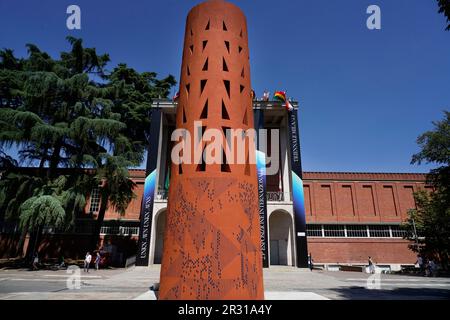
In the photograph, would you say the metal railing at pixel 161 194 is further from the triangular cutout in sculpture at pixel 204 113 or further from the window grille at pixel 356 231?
the window grille at pixel 356 231

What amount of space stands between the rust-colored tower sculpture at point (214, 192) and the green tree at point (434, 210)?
13.3 m

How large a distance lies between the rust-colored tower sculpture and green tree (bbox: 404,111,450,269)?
13318 millimetres

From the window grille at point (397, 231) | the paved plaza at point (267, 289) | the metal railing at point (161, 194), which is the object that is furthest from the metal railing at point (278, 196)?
the window grille at point (397, 231)

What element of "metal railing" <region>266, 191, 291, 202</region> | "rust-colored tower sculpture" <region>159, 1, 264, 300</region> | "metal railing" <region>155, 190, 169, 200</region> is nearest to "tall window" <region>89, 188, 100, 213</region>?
"metal railing" <region>155, 190, 169, 200</region>

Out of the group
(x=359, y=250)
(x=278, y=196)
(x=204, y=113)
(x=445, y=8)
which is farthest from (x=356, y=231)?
(x=204, y=113)

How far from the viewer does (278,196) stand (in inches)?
1029

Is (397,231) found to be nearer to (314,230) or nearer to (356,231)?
(356,231)

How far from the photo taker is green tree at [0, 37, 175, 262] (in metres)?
20.9

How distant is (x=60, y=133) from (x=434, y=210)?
103 ft

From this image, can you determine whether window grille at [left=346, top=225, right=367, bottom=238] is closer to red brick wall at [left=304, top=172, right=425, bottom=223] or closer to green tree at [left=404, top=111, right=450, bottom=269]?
red brick wall at [left=304, top=172, right=425, bottom=223]

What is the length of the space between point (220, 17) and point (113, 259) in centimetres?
2724

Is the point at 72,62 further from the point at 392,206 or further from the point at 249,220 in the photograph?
the point at 392,206
